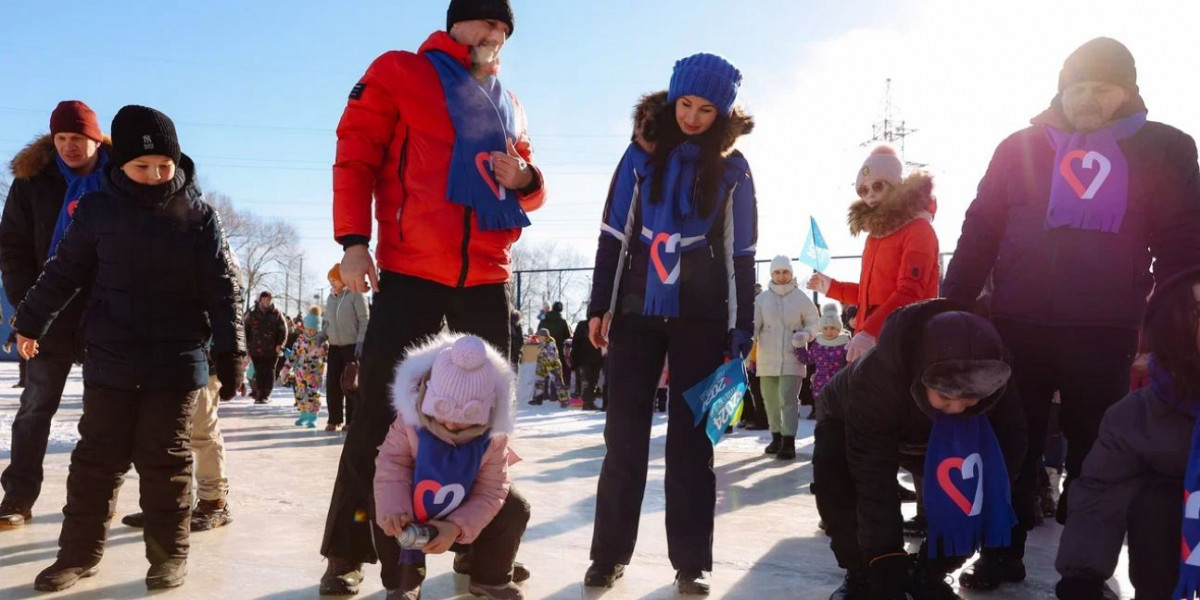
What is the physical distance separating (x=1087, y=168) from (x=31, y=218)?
3.82 metres

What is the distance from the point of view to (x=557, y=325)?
14.5m

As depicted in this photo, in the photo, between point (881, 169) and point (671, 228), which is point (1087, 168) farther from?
point (671, 228)

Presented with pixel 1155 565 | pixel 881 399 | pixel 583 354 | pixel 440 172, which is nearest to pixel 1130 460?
pixel 1155 565

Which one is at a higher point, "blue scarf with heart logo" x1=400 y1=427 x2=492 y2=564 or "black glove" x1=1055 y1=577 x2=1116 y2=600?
"blue scarf with heart logo" x1=400 y1=427 x2=492 y2=564

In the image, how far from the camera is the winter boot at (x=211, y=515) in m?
3.53

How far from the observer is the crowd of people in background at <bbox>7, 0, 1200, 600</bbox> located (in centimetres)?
248

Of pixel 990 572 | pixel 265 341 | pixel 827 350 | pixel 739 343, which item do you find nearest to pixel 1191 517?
pixel 990 572

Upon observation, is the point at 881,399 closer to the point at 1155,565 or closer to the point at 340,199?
the point at 1155,565

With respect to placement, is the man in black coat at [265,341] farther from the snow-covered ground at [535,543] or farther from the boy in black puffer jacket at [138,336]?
the boy in black puffer jacket at [138,336]

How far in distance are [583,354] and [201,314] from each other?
9.43 meters

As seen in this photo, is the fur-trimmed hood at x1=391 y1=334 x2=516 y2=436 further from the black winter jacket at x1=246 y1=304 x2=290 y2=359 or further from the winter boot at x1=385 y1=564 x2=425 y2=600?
the black winter jacket at x1=246 y1=304 x2=290 y2=359

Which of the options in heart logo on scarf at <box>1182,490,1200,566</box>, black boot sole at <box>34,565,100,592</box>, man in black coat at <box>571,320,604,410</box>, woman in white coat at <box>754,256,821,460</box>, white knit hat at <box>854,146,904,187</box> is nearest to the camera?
heart logo on scarf at <box>1182,490,1200,566</box>

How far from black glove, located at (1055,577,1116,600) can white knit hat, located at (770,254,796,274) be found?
205 inches

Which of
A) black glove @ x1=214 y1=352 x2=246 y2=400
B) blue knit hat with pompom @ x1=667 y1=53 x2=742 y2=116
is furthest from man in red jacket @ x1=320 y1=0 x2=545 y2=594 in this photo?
blue knit hat with pompom @ x1=667 y1=53 x2=742 y2=116
